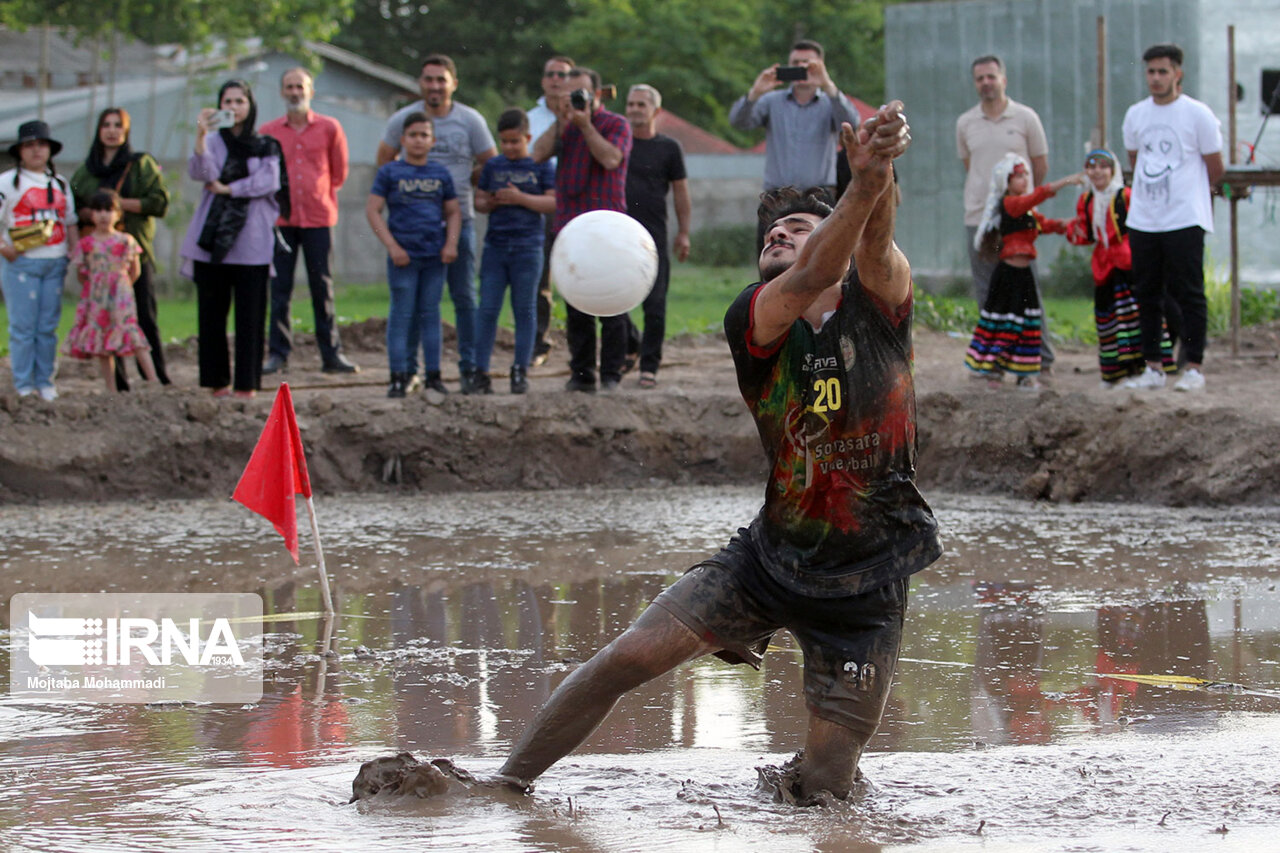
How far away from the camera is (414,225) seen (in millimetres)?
9938

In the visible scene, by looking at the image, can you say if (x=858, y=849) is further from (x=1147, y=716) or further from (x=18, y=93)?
(x=18, y=93)

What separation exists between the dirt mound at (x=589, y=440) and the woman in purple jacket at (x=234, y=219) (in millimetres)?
583

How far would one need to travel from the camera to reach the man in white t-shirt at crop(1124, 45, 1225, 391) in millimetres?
9859

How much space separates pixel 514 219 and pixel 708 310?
10193 mm

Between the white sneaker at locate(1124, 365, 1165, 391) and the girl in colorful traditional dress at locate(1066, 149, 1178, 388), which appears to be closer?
the white sneaker at locate(1124, 365, 1165, 391)

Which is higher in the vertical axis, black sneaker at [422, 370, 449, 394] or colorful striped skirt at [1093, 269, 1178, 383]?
colorful striped skirt at [1093, 269, 1178, 383]

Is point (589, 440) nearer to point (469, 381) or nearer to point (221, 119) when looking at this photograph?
point (469, 381)

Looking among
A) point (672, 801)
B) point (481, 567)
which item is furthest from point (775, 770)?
point (481, 567)

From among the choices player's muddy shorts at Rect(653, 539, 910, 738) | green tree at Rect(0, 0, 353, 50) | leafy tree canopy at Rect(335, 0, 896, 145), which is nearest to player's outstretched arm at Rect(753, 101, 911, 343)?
player's muddy shorts at Rect(653, 539, 910, 738)

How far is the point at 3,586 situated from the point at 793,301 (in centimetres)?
478

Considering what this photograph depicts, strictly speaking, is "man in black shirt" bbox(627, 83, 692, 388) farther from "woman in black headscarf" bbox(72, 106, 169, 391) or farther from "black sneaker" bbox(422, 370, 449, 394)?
"woman in black headscarf" bbox(72, 106, 169, 391)

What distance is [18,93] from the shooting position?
32.1 m

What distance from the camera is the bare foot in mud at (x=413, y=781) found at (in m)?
4.18

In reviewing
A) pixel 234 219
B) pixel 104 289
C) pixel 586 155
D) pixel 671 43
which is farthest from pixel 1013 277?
pixel 671 43
